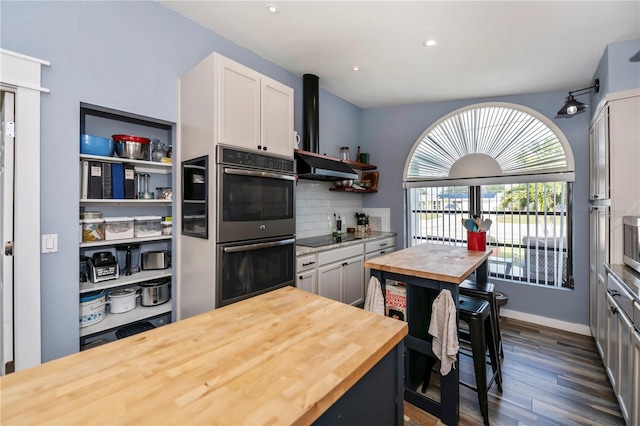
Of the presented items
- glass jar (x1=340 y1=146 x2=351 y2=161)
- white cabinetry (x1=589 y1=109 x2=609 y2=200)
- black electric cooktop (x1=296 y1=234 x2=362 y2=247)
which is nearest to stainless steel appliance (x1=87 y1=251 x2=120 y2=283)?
black electric cooktop (x1=296 y1=234 x2=362 y2=247)

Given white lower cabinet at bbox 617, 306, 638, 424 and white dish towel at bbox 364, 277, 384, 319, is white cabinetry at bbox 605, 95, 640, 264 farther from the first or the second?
white dish towel at bbox 364, 277, 384, 319

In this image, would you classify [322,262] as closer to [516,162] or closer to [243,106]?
[243,106]

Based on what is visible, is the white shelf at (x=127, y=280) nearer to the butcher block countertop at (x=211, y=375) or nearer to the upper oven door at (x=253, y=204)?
the upper oven door at (x=253, y=204)

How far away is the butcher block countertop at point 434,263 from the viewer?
5.76ft

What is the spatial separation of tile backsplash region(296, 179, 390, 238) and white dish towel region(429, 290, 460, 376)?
2073 mm

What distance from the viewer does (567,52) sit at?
2.55 metres

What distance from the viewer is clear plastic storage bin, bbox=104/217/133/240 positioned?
2.05 m

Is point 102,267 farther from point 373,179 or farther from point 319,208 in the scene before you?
point 373,179

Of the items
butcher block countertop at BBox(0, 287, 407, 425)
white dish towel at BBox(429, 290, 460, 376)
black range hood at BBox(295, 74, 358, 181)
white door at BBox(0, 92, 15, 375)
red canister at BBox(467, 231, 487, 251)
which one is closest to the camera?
butcher block countertop at BBox(0, 287, 407, 425)

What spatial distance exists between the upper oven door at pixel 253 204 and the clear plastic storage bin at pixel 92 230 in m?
0.86

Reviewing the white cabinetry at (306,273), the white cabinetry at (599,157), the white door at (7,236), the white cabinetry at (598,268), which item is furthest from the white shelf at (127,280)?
the white cabinetry at (599,157)

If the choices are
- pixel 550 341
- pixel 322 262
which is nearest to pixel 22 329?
pixel 322 262

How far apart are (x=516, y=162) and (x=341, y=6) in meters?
2.83

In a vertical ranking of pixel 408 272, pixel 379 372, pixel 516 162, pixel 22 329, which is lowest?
pixel 22 329
